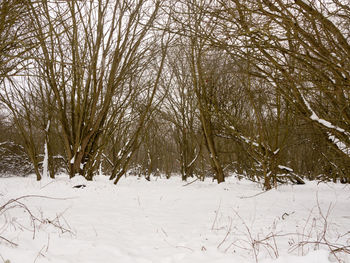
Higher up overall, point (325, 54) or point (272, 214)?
point (325, 54)

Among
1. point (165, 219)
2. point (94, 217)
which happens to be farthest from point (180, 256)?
point (94, 217)

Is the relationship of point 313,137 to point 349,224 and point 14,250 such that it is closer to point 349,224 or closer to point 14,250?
point 349,224

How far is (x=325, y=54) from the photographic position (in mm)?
2789

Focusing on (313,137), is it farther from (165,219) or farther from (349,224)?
(165,219)

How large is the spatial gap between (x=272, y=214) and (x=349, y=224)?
1.11 m

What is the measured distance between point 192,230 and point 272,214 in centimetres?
180

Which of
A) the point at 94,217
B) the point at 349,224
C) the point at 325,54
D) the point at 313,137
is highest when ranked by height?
the point at 325,54

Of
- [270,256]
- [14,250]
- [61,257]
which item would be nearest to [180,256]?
Result: [270,256]

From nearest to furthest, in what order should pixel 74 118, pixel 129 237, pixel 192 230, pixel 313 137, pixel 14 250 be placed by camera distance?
pixel 14 250 < pixel 129 237 < pixel 192 230 < pixel 313 137 < pixel 74 118

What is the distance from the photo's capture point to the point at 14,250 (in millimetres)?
1938

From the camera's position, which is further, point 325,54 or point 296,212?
point 296,212

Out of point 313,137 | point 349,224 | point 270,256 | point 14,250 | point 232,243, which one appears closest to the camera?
point 14,250

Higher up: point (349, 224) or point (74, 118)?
point (74, 118)

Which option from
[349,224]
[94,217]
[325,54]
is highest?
[325,54]
